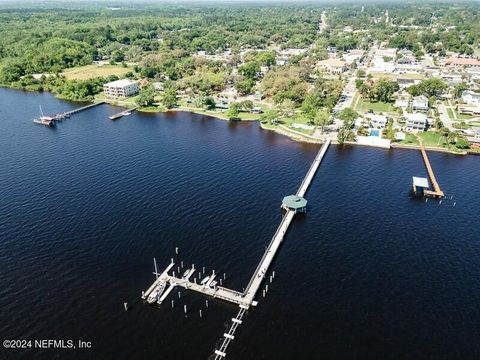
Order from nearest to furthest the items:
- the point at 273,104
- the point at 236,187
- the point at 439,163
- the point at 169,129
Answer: the point at 236,187, the point at 439,163, the point at 169,129, the point at 273,104

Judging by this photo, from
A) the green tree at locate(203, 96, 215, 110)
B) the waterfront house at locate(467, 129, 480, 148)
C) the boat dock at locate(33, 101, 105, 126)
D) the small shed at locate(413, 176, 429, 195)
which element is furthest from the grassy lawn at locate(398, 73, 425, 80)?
the boat dock at locate(33, 101, 105, 126)

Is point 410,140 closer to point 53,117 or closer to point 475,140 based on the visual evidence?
point 475,140

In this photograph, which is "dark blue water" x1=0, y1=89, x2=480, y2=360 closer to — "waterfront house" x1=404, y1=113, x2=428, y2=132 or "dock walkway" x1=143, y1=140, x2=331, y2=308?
"dock walkway" x1=143, y1=140, x2=331, y2=308

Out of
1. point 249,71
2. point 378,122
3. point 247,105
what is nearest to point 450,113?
point 378,122

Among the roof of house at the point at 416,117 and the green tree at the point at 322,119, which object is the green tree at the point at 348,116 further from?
the roof of house at the point at 416,117

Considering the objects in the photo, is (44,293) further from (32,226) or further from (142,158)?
(142,158)

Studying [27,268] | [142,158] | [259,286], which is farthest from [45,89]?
[259,286]
